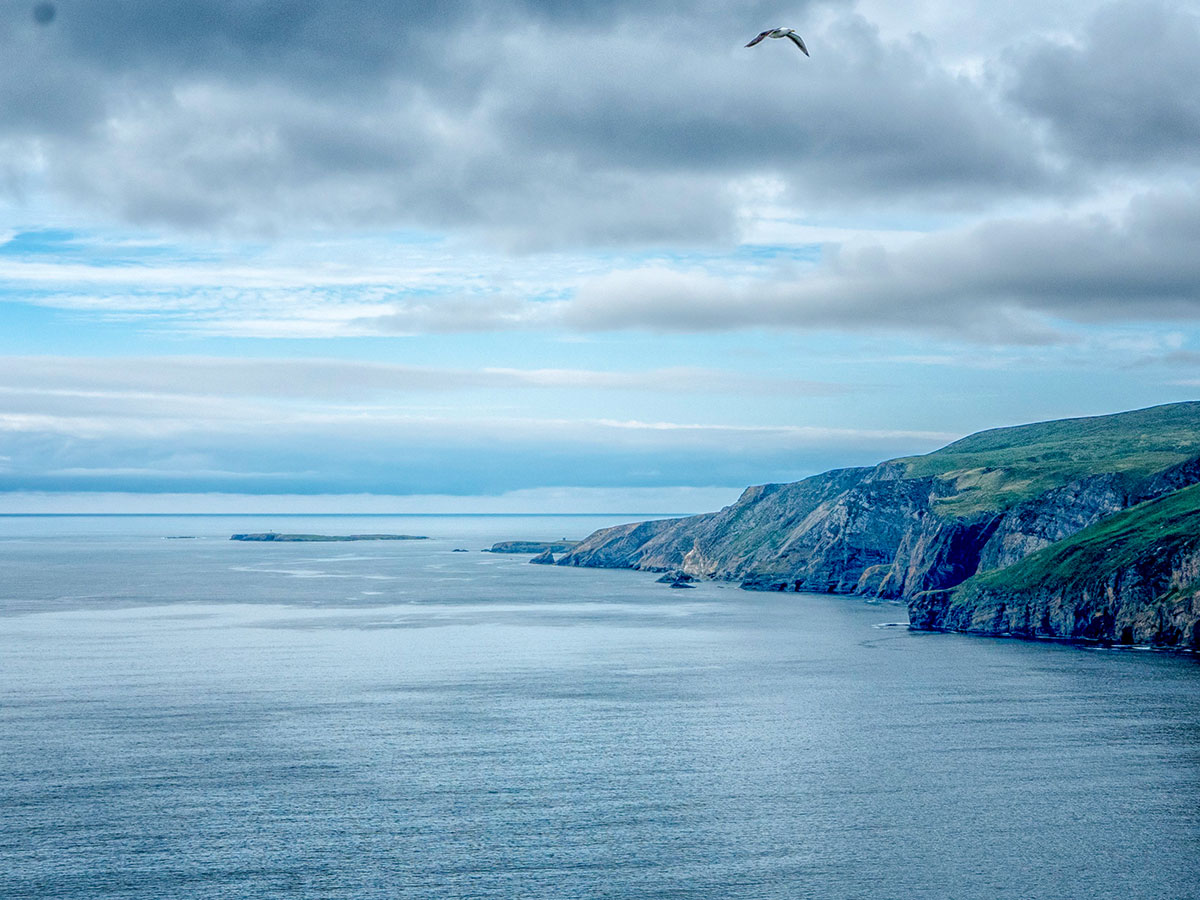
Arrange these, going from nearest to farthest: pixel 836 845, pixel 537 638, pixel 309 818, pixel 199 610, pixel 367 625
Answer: pixel 836 845 < pixel 309 818 < pixel 537 638 < pixel 367 625 < pixel 199 610

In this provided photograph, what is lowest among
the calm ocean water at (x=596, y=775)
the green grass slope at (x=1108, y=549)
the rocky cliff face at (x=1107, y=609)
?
the calm ocean water at (x=596, y=775)

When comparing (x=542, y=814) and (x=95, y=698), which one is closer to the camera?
(x=542, y=814)

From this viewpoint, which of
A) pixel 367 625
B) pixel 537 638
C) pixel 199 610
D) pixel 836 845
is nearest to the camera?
pixel 836 845

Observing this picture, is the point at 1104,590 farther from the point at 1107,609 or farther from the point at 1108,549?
the point at 1108,549

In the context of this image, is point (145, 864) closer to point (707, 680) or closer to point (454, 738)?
point (454, 738)

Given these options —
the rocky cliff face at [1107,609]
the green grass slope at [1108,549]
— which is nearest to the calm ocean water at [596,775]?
the rocky cliff face at [1107,609]

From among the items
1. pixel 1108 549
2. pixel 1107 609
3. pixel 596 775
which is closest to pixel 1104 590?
pixel 1107 609

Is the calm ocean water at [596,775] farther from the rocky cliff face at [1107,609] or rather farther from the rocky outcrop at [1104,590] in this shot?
the rocky outcrop at [1104,590]

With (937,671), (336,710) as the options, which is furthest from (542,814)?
(937,671)
